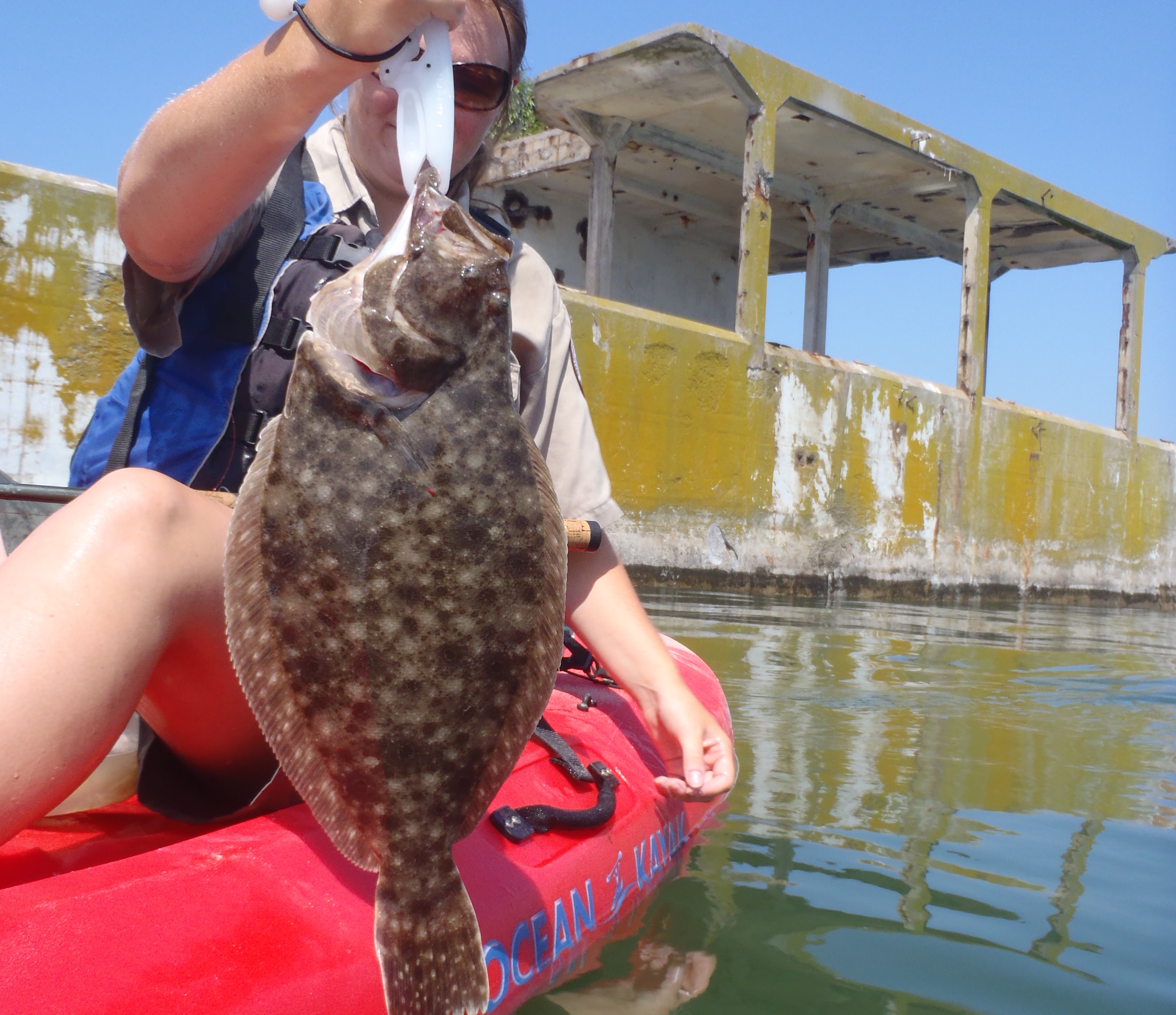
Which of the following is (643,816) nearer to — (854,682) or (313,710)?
(313,710)

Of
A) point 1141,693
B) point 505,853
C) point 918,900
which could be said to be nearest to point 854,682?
point 1141,693

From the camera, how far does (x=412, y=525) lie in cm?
134

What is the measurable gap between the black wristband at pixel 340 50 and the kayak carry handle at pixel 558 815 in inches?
48.5

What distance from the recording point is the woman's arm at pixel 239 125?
1346 millimetres

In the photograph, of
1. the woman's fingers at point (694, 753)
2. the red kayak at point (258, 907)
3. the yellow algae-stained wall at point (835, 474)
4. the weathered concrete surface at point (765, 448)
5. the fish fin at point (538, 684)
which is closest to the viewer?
the red kayak at point (258, 907)

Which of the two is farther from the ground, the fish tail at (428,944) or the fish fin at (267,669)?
the fish fin at (267,669)

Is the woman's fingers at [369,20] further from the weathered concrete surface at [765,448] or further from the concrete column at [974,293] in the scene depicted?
the concrete column at [974,293]

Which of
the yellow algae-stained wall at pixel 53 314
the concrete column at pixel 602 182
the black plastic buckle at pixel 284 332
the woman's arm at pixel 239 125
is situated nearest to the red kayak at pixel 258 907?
the black plastic buckle at pixel 284 332

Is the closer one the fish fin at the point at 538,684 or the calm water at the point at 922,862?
the fish fin at the point at 538,684

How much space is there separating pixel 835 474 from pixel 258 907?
9601 millimetres

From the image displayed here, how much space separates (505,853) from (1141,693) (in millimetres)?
4522

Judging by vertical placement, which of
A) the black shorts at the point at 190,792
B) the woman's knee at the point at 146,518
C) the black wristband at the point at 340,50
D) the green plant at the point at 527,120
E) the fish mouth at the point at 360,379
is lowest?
the black shorts at the point at 190,792

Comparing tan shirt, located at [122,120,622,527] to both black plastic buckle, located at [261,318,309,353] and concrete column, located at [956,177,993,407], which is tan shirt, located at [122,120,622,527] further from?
concrete column, located at [956,177,993,407]

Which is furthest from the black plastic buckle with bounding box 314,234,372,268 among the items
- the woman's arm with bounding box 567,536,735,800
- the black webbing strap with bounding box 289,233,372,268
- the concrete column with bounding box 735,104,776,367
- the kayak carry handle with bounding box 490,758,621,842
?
the concrete column with bounding box 735,104,776,367
